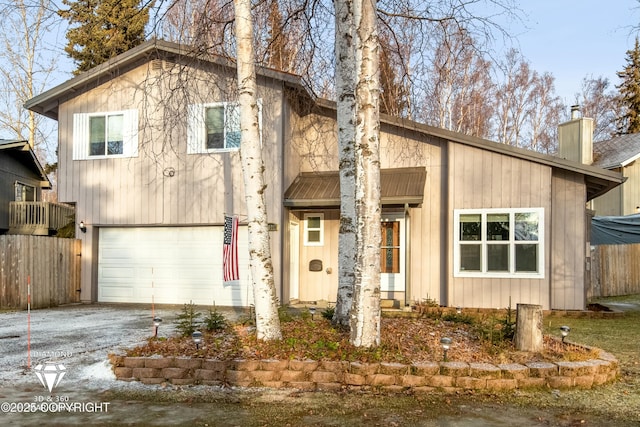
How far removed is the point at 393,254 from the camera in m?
11.3

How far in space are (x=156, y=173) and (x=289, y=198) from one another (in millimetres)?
3554

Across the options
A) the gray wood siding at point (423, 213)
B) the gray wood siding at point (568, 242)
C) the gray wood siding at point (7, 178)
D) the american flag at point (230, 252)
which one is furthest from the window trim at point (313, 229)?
the gray wood siding at point (7, 178)

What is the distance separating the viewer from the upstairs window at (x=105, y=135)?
11.8 m

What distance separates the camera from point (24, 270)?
10.8 meters

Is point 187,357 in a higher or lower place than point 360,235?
lower

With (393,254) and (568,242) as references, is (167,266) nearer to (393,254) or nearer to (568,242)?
(393,254)

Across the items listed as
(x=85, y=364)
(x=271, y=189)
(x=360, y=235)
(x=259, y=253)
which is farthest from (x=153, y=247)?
(x=360, y=235)

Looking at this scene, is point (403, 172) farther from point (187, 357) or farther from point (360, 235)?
point (187, 357)

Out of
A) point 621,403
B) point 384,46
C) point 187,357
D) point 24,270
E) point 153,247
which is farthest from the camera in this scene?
point 153,247

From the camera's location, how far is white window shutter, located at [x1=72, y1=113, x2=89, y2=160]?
39.7ft

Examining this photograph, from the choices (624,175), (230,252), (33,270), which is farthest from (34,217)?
(624,175)

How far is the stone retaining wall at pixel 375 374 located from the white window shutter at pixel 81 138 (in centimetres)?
874

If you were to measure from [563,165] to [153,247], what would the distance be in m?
9.83

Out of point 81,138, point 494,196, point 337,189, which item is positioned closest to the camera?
point 494,196
